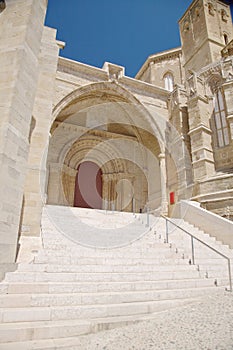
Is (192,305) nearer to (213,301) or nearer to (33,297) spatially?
(213,301)

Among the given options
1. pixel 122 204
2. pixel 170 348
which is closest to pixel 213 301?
pixel 170 348

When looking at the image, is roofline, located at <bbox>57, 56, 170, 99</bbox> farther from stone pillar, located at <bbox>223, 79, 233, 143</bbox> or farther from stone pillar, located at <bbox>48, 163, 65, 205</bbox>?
stone pillar, located at <bbox>48, 163, 65, 205</bbox>

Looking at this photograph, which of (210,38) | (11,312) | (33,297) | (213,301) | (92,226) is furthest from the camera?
(210,38)

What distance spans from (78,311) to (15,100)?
141 inches

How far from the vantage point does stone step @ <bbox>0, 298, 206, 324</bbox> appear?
2.52 m

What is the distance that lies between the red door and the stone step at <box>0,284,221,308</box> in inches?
435

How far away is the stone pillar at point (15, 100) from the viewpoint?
361 centimetres

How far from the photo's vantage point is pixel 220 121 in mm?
11141

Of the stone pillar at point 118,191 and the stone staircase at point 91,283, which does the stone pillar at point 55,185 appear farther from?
the stone staircase at point 91,283

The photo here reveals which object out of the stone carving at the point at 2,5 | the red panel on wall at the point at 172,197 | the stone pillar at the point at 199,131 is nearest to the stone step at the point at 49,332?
the stone carving at the point at 2,5

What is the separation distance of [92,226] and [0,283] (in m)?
3.31

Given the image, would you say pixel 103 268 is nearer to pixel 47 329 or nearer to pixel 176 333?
pixel 47 329

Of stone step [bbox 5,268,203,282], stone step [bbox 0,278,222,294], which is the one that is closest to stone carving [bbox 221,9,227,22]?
stone step [bbox 5,268,203,282]

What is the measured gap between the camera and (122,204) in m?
13.8
